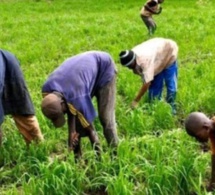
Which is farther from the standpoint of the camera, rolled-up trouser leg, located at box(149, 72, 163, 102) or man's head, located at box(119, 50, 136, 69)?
rolled-up trouser leg, located at box(149, 72, 163, 102)

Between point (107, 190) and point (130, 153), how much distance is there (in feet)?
2.13

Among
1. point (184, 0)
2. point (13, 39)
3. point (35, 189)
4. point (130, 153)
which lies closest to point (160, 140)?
point (130, 153)

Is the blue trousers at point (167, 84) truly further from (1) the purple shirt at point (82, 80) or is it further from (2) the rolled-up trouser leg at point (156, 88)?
(1) the purple shirt at point (82, 80)

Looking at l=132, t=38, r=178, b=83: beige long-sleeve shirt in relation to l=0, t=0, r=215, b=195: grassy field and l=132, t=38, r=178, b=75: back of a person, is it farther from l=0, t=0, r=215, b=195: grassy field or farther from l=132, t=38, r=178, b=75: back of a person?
l=0, t=0, r=215, b=195: grassy field

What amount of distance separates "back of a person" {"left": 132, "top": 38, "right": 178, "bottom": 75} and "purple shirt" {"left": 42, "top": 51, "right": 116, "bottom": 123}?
879 mm

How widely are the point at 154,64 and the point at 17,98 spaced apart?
6.14 feet

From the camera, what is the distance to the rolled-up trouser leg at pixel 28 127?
591 cm

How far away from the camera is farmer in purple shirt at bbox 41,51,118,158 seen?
193 inches

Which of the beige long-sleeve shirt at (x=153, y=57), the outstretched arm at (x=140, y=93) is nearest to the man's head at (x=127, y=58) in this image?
the beige long-sleeve shirt at (x=153, y=57)

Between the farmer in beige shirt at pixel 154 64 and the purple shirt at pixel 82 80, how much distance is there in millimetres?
614

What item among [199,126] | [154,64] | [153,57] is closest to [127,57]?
[153,57]

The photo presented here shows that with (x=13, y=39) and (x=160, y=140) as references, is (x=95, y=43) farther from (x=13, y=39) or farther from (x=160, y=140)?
(x=160, y=140)

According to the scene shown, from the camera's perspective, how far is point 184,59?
10.3 metres

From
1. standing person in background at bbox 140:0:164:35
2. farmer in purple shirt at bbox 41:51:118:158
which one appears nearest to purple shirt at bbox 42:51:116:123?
farmer in purple shirt at bbox 41:51:118:158
